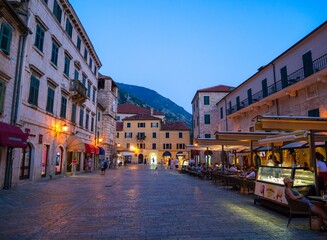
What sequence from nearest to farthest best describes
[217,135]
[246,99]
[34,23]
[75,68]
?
[217,135]
[34,23]
[75,68]
[246,99]

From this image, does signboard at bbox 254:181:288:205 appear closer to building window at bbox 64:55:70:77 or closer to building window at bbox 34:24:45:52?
building window at bbox 34:24:45:52

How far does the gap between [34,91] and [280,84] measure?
2001cm

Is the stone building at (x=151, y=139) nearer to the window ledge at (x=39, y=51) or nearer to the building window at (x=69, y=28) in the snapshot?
the building window at (x=69, y=28)

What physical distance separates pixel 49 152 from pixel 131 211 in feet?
42.0

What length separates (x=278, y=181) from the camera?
7910mm

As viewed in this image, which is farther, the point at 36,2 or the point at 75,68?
the point at 75,68

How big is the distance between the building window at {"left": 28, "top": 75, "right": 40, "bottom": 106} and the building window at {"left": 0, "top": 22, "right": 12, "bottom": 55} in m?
3.23

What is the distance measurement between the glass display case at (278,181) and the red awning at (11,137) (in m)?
10.7

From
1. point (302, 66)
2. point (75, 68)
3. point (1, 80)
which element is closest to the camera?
point (1, 80)

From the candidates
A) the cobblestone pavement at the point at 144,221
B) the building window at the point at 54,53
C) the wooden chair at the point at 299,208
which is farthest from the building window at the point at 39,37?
the wooden chair at the point at 299,208

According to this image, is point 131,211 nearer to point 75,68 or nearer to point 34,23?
point 34,23

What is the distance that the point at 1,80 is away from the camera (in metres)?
11.9

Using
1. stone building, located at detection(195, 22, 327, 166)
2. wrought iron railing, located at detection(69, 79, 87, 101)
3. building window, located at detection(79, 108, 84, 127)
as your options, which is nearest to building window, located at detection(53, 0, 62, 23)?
wrought iron railing, located at detection(69, 79, 87, 101)

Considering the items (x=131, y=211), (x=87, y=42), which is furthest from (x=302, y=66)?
(x=87, y=42)
